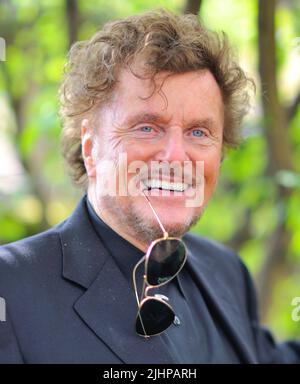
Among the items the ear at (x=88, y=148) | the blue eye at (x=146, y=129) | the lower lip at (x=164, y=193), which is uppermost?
the blue eye at (x=146, y=129)

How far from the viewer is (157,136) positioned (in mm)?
2213

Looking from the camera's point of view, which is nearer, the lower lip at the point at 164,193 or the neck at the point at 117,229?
the lower lip at the point at 164,193

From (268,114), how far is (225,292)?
37.8 inches

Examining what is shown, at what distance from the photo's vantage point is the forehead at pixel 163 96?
2.20 meters

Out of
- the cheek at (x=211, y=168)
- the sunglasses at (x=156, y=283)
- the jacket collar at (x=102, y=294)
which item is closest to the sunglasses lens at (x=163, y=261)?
the sunglasses at (x=156, y=283)

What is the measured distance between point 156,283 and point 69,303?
30 centimetres

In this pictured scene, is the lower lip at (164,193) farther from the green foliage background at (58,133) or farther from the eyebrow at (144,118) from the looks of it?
the green foliage background at (58,133)

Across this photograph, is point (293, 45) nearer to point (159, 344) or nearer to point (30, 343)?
point (159, 344)

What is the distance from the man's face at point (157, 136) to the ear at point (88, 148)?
66 millimetres

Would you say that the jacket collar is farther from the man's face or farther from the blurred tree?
the blurred tree

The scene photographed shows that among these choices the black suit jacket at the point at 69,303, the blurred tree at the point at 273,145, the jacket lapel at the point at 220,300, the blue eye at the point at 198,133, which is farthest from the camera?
the blurred tree at the point at 273,145

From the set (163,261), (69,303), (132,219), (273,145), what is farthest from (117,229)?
(273,145)
